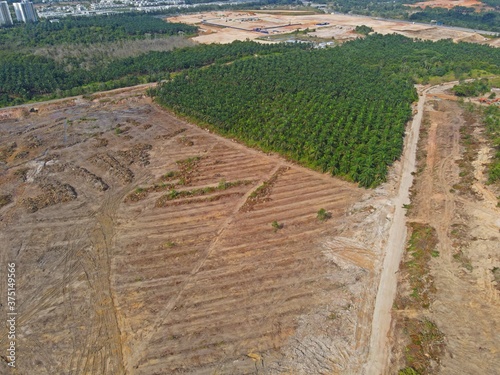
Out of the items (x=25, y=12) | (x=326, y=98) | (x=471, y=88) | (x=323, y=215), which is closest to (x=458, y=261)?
(x=323, y=215)

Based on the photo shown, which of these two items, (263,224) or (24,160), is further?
(24,160)

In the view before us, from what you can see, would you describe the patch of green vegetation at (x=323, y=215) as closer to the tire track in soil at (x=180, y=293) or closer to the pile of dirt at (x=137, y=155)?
the tire track in soil at (x=180, y=293)

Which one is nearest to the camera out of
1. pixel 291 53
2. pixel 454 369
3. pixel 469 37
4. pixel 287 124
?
pixel 454 369

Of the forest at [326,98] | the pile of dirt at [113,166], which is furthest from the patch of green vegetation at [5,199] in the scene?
the forest at [326,98]

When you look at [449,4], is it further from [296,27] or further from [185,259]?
[185,259]

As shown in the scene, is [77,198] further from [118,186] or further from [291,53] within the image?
[291,53]

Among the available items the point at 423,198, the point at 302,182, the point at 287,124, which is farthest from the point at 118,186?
the point at 423,198
